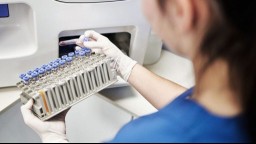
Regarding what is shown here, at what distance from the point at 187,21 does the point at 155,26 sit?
0.11 metres

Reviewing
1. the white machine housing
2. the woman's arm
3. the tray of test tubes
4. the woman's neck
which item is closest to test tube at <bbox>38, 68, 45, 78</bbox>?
the tray of test tubes

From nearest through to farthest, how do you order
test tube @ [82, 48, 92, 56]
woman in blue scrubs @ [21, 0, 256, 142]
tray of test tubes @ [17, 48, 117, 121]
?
woman in blue scrubs @ [21, 0, 256, 142]
tray of test tubes @ [17, 48, 117, 121]
test tube @ [82, 48, 92, 56]

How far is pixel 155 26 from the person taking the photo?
50 cm

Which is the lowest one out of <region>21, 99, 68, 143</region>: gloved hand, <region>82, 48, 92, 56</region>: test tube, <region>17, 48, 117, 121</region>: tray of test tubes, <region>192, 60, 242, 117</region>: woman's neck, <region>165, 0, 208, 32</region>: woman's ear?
<region>21, 99, 68, 143</region>: gloved hand

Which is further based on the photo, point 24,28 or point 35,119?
point 24,28

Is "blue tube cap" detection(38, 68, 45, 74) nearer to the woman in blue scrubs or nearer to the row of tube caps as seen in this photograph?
the row of tube caps

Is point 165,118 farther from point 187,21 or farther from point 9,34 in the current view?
point 9,34

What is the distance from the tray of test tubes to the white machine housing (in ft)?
0.26

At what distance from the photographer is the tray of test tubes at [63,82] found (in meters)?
0.63

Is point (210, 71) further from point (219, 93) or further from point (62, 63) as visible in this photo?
point (62, 63)

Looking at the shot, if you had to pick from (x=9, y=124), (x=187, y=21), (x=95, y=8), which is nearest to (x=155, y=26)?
(x=187, y=21)

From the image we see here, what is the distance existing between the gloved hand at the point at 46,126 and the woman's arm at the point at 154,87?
210 mm

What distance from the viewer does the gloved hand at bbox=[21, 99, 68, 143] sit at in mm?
643

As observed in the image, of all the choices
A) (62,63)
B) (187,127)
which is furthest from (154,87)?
(187,127)
